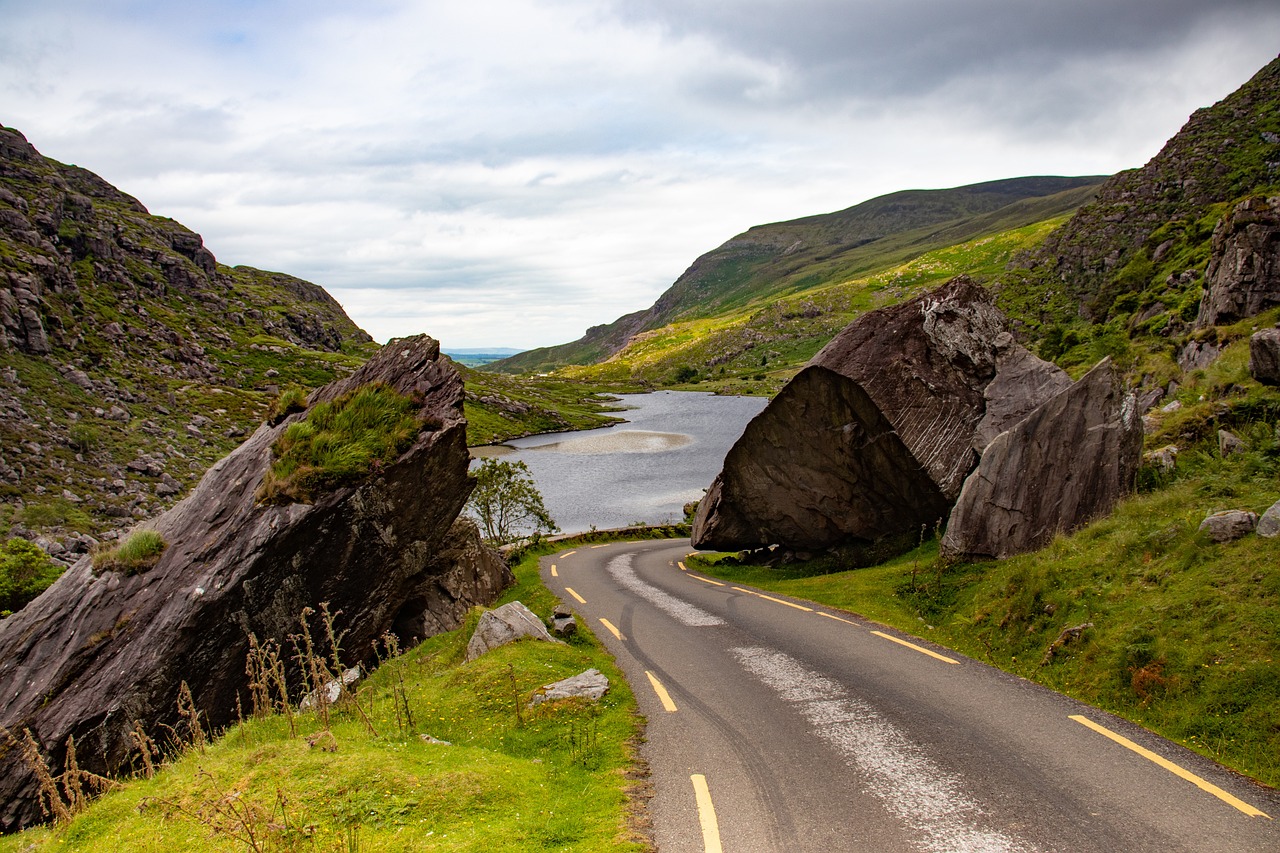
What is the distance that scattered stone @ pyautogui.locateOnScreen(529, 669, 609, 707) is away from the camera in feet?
37.9

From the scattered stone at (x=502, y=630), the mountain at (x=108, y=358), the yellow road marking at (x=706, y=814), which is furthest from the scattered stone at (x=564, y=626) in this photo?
the mountain at (x=108, y=358)

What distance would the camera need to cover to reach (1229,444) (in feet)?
50.9

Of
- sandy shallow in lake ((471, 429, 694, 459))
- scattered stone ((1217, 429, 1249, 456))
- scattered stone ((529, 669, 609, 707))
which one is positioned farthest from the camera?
sandy shallow in lake ((471, 429, 694, 459))

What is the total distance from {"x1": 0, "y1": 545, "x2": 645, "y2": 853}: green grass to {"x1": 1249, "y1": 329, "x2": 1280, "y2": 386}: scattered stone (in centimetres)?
1797

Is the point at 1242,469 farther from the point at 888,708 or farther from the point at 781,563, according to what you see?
the point at 781,563

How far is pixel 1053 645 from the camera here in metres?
11.4

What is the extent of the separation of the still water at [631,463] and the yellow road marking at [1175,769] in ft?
170

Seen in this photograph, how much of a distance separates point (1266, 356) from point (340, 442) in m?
23.9

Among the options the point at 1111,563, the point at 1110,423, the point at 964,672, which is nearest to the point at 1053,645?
the point at 964,672

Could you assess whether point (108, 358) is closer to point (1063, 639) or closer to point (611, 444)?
point (611, 444)

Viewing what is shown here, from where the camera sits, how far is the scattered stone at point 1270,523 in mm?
10500

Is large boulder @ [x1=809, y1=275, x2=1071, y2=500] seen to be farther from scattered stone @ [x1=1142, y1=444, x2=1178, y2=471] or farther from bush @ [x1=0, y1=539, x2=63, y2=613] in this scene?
bush @ [x1=0, y1=539, x2=63, y2=613]

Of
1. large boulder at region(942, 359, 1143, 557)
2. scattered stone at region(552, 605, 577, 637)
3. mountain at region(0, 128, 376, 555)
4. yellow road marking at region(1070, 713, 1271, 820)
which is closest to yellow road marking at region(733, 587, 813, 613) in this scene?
large boulder at region(942, 359, 1143, 557)

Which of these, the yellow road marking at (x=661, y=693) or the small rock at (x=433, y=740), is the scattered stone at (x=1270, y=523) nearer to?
the yellow road marking at (x=661, y=693)
